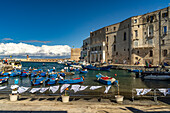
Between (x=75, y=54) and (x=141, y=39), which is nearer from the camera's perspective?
(x=141, y=39)

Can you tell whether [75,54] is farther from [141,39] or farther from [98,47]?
[141,39]

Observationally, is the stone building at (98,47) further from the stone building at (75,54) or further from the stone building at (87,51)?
the stone building at (75,54)

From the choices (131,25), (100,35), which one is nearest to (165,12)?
(131,25)

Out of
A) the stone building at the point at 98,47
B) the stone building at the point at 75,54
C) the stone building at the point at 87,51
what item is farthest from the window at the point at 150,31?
the stone building at the point at 75,54

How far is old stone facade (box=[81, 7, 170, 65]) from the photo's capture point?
43.1 metres

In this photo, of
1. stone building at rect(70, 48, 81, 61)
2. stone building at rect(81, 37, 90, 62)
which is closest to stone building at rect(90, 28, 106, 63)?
stone building at rect(81, 37, 90, 62)

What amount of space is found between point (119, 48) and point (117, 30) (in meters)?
10.0

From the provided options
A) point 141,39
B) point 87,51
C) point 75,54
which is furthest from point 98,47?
point 75,54

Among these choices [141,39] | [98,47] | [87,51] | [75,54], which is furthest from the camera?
[75,54]

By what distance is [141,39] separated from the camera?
49.2 meters

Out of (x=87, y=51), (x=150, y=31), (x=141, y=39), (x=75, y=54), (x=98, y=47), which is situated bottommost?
(x=75, y=54)

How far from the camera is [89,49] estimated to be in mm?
83438

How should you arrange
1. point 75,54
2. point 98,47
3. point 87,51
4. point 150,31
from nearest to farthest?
1. point 150,31
2. point 98,47
3. point 87,51
4. point 75,54

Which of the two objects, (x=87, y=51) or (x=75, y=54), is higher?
(x=87, y=51)
